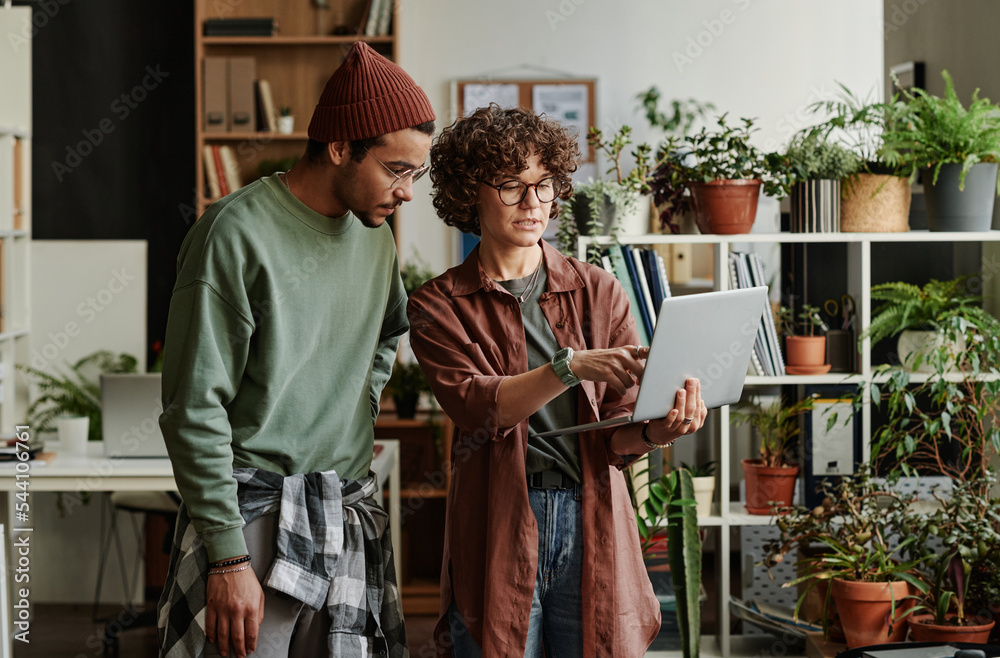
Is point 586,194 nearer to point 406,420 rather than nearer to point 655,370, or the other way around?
point 655,370

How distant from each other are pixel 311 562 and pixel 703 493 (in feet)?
5.66

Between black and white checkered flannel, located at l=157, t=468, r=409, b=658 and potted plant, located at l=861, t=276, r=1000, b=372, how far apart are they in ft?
6.02

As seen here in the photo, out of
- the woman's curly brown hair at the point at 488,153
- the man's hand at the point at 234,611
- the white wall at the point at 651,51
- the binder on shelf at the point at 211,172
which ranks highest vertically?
the white wall at the point at 651,51

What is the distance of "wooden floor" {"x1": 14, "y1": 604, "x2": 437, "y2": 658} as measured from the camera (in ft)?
11.5

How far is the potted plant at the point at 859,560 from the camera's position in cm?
253

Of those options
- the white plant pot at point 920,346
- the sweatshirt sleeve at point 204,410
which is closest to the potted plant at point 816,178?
the white plant pot at point 920,346

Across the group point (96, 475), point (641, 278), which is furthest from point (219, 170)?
point (641, 278)

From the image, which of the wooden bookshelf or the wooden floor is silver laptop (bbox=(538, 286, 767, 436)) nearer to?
the wooden floor

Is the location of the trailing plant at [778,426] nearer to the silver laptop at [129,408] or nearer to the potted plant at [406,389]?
the potted plant at [406,389]

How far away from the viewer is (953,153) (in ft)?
8.78

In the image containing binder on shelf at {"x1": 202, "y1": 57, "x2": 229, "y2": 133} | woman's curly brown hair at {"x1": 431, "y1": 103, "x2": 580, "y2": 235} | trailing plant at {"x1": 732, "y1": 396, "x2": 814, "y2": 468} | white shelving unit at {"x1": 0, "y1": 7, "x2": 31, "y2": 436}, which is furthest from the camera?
binder on shelf at {"x1": 202, "y1": 57, "x2": 229, "y2": 133}

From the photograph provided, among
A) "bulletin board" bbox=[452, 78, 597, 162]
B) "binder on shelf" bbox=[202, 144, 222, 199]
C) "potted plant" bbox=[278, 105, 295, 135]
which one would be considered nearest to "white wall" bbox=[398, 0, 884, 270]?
"bulletin board" bbox=[452, 78, 597, 162]

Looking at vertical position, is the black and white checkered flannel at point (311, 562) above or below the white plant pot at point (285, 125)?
below

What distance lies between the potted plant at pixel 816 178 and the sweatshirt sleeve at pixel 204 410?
1.94 meters
